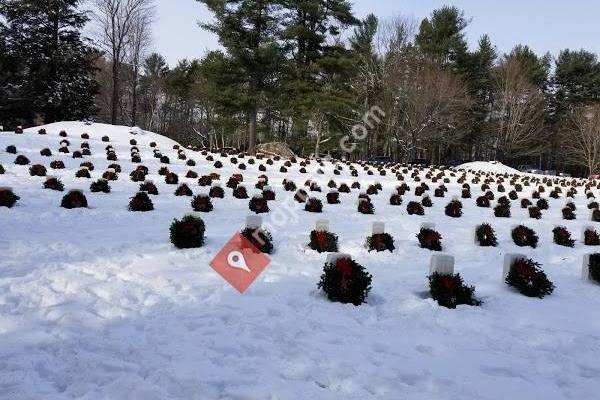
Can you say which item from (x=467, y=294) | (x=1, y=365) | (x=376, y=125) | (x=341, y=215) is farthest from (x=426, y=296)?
(x=376, y=125)

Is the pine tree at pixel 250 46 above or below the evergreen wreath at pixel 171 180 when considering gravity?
above

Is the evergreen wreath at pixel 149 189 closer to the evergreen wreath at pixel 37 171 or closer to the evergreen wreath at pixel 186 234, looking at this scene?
the evergreen wreath at pixel 37 171

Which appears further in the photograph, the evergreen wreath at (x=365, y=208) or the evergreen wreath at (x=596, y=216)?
the evergreen wreath at (x=596, y=216)

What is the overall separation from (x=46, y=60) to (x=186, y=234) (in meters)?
29.2

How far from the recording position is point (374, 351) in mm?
3928

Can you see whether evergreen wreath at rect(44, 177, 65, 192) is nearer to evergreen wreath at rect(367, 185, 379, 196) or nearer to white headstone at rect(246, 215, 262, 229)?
white headstone at rect(246, 215, 262, 229)

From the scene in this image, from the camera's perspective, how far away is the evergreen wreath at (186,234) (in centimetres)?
683

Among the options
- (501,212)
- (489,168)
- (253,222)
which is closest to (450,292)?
(253,222)

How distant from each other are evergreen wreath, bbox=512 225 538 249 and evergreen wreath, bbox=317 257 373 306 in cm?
488

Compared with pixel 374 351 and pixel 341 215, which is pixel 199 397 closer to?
pixel 374 351

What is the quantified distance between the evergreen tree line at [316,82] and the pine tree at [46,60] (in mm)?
70

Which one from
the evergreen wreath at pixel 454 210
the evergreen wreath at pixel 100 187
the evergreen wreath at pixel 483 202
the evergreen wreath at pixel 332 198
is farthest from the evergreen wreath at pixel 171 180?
the evergreen wreath at pixel 483 202

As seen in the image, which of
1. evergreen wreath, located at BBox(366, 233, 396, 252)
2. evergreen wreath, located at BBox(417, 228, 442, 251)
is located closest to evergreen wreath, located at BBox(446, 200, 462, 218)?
evergreen wreath, located at BBox(417, 228, 442, 251)

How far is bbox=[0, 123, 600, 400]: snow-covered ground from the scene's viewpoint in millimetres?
3268
